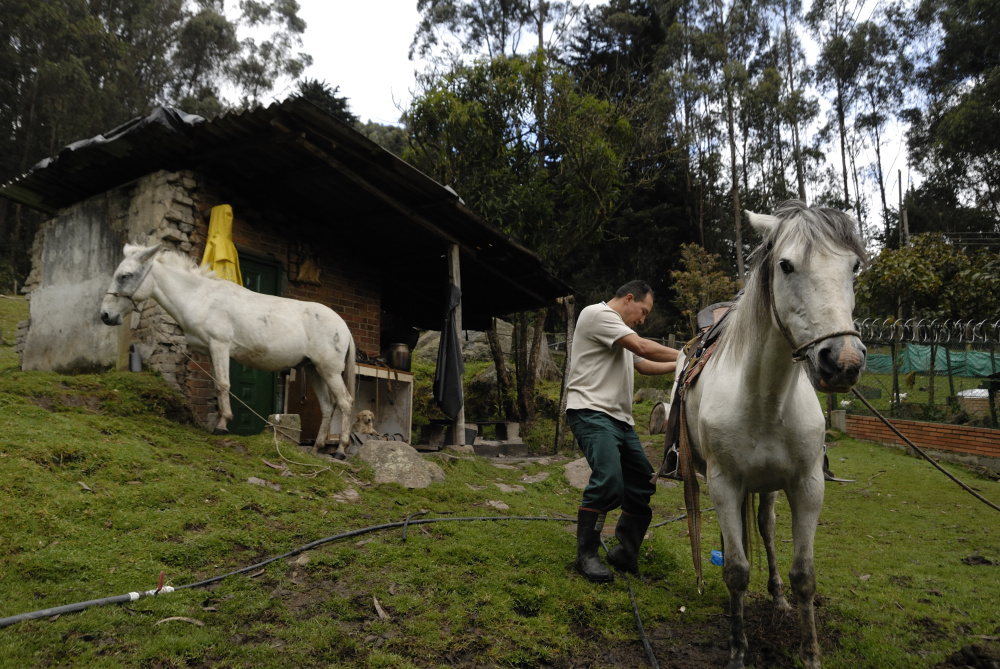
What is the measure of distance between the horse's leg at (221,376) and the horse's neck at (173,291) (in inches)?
15.6

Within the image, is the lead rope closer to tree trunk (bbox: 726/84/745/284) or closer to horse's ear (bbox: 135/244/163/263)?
horse's ear (bbox: 135/244/163/263)

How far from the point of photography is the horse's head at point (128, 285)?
19.5 ft

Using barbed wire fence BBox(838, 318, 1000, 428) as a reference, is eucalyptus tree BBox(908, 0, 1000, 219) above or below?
above

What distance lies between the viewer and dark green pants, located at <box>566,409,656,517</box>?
148 inches

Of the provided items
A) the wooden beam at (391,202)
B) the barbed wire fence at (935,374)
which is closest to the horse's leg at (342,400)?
the wooden beam at (391,202)

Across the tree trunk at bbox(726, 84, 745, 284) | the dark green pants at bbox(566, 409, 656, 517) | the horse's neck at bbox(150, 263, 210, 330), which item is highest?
the tree trunk at bbox(726, 84, 745, 284)

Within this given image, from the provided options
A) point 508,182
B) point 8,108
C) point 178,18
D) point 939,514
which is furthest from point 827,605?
point 178,18

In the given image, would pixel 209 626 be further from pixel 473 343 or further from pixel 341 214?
pixel 473 343

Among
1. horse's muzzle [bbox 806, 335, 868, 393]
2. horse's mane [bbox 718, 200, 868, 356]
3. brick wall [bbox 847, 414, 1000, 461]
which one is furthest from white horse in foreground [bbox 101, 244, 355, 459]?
brick wall [bbox 847, 414, 1000, 461]

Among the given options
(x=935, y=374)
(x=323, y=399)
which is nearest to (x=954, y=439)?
(x=935, y=374)

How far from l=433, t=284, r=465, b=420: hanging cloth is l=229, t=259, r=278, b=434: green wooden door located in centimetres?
223

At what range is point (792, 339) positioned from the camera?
7.85 feet

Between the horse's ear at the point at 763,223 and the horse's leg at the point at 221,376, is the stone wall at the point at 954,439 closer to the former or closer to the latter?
the horse's ear at the point at 763,223

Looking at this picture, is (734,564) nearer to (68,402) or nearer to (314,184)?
(68,402)
